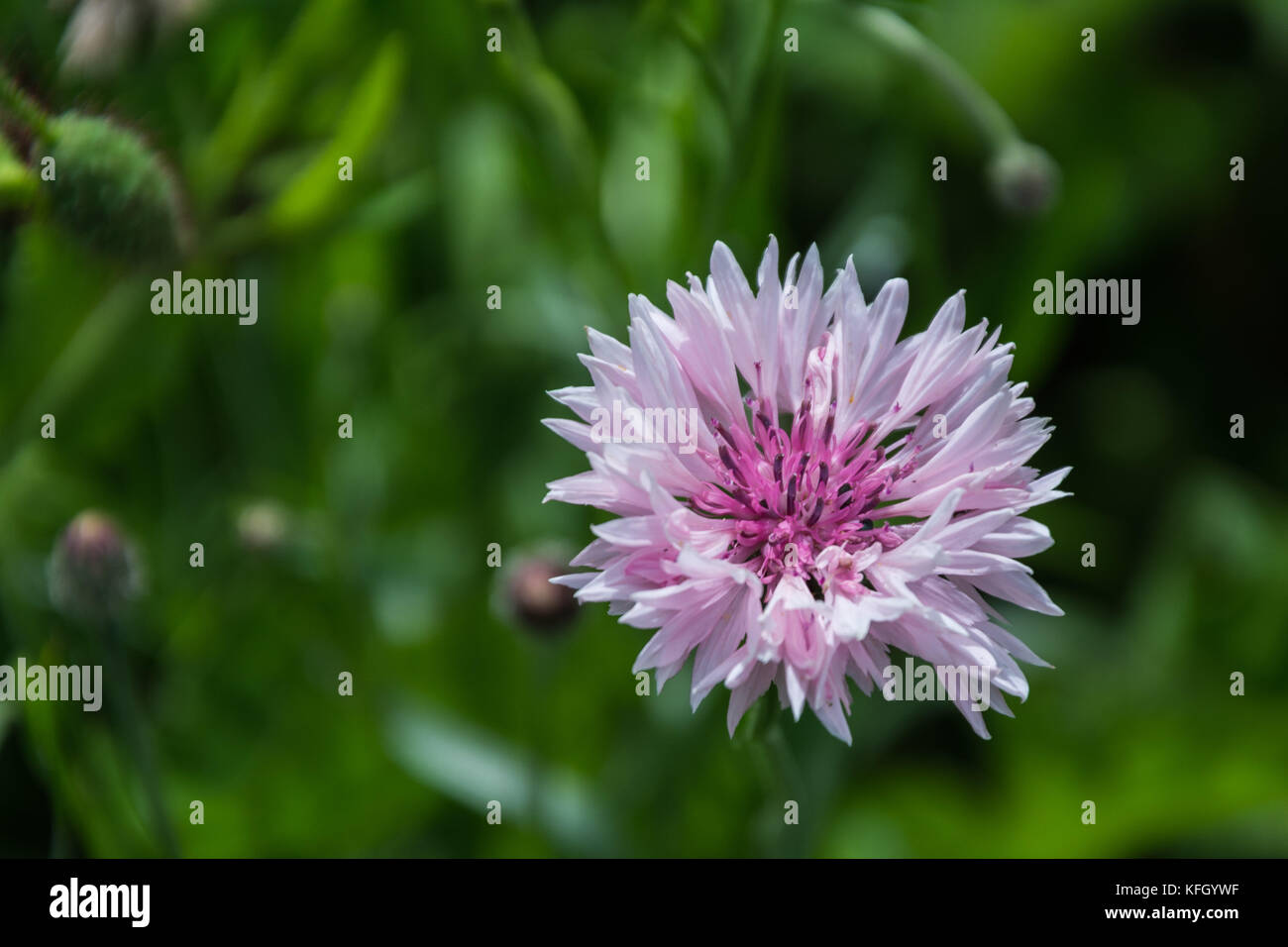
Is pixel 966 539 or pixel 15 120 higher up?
pixel 15 120

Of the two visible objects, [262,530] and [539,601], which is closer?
[539,601]

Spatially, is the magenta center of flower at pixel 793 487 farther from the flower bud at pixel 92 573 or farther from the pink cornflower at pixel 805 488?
the flower bud at pixel 92 573

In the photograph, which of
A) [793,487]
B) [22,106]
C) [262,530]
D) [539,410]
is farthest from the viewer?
[539,410]

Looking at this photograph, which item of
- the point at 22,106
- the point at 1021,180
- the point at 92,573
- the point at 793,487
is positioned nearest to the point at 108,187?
the point at 22,106

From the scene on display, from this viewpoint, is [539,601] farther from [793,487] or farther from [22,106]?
[22,106]

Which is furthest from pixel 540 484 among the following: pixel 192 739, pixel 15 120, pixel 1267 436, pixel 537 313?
pixel 1267 436

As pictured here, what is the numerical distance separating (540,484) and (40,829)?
0.75m

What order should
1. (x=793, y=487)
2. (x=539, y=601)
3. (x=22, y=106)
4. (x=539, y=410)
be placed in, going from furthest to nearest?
1. (x=539, y=410)
2. (x=539, y=601)
3. (x=22, y=106)
4. (x=793, y=487)

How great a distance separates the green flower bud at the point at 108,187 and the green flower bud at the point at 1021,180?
2.88 feet

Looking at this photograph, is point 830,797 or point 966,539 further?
point 830,797

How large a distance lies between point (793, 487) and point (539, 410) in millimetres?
901

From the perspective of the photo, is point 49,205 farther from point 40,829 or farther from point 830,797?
point 830,797

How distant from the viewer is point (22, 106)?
1104mm

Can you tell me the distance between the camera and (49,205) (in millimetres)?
1171
